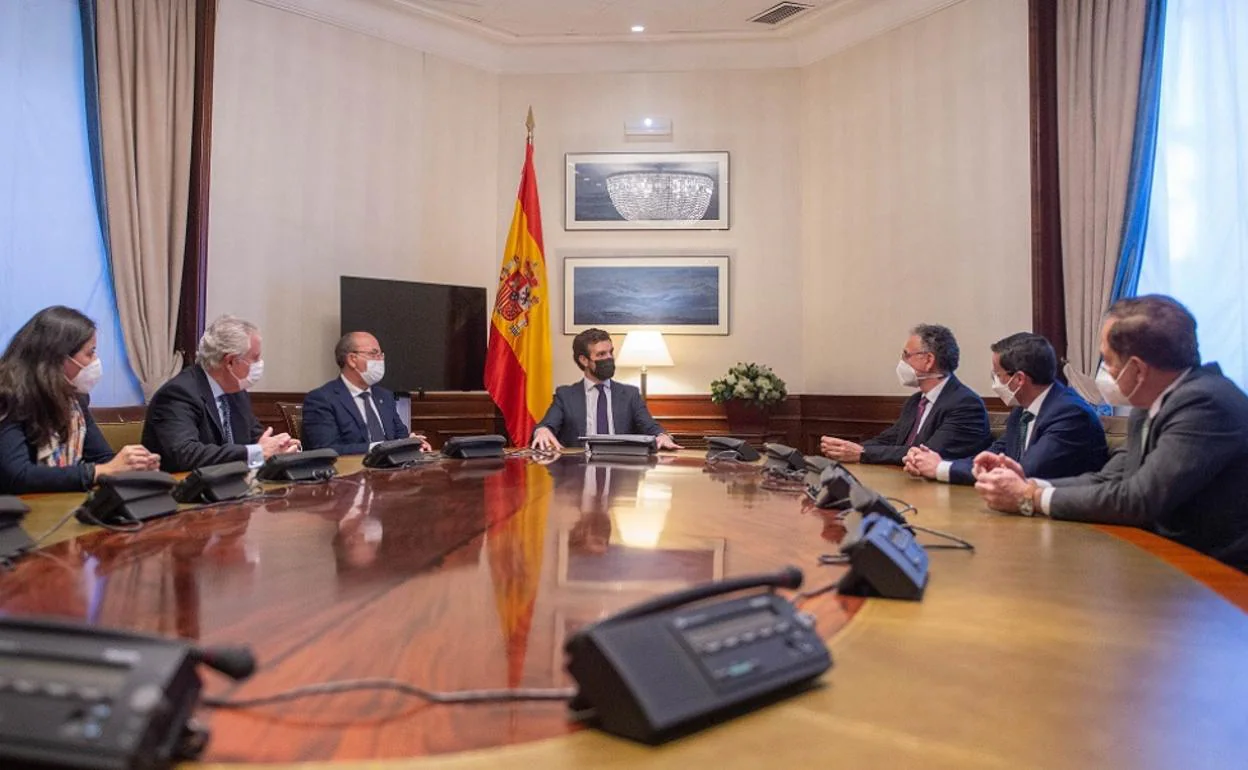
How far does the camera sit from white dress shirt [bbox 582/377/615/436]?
15.2 ft

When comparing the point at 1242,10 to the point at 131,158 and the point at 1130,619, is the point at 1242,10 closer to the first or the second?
the point at 1130,619

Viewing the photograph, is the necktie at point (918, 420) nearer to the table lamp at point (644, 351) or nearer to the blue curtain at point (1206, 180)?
the blue curtain at point (1206, 180)

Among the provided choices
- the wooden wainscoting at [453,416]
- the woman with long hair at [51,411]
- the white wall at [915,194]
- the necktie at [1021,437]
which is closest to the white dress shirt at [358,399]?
the woman with long hair at [51,411]

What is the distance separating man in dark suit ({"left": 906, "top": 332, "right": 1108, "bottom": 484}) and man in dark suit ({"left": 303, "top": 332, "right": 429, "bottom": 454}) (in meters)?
2.29

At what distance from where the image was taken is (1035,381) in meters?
2.96

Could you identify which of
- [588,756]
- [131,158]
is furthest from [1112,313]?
[131,158]

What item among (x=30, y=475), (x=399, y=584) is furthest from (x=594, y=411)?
(x=399, y=584)

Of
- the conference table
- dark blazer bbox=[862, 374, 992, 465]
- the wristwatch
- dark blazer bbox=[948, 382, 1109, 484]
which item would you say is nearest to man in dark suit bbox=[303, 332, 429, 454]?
the conference table

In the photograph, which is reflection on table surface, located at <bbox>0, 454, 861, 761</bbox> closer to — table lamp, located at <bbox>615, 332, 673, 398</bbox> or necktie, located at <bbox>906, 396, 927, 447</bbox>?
necktie, located at <bbox>906, 396, 927, 447</bbox>

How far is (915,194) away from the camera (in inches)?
222

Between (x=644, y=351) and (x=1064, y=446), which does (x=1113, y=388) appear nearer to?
(x=1064, y=446)

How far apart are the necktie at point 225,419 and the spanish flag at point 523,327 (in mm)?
2565

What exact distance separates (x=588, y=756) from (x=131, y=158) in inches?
198

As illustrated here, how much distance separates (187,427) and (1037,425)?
9.47 feet
